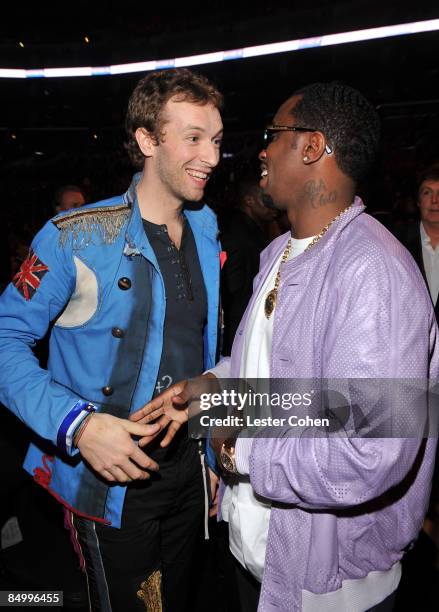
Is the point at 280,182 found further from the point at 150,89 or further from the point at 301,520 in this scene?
the point at 301,520

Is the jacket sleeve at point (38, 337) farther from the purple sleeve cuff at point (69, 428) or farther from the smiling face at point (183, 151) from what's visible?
the smiling face at point (183, 151)

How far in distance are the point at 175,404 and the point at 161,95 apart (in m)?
1.22

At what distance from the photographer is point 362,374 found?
46.4 inches

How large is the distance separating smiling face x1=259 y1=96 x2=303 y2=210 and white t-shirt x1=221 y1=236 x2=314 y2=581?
169 millimetres

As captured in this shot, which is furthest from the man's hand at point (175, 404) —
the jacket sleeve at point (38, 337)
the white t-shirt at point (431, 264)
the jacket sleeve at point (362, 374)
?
the white t-shirt at point (431, 264)

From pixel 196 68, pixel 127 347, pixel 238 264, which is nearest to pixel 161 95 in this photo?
pixel 127 347

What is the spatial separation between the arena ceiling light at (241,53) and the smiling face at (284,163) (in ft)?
38.2

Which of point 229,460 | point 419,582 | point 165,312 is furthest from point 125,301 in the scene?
point 419,582

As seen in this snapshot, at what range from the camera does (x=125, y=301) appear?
1764 mm

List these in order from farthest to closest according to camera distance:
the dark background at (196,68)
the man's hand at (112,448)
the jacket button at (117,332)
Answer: the dark background at (196,68)
the jacket button at (117,332)
the man's hand at (112,448)

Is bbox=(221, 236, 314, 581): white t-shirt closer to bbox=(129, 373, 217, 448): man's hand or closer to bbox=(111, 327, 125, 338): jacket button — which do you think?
bbox=(129, 373, 217, 448): man's hand

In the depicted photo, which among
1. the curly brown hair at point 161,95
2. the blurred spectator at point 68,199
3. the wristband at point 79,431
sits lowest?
the wristband at point 79,431

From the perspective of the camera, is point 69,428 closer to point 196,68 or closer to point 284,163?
point 284,163

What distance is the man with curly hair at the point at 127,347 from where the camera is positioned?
155 centimetres
